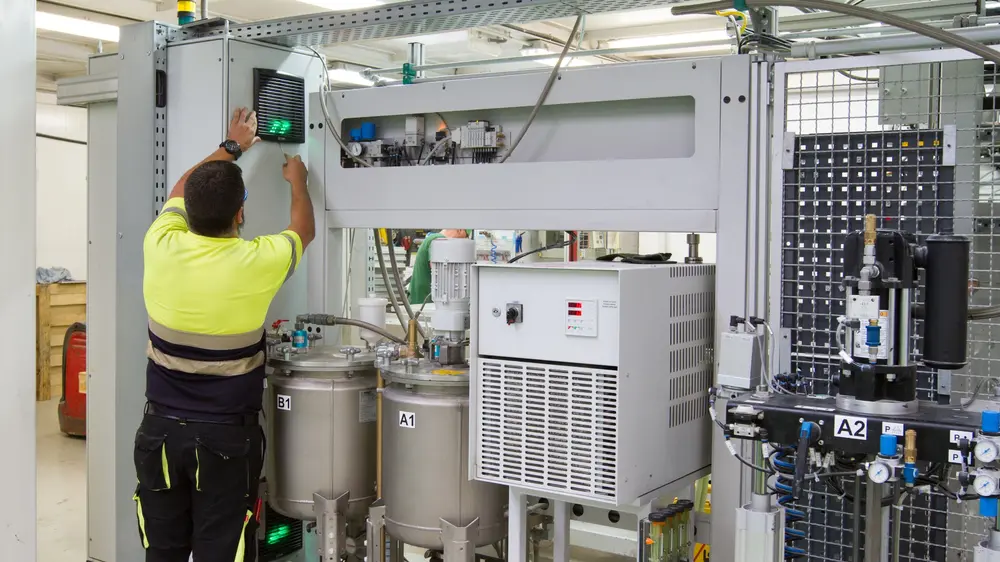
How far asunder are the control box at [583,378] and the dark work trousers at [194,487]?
2.35 ft

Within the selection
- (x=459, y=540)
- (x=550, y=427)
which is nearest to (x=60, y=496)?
(x=459, y=540)

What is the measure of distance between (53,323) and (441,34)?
398cm

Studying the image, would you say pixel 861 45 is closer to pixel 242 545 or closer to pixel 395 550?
pixel 395 550

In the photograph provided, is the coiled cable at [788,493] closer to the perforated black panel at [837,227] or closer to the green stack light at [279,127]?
the perforated black panel at [837,227]

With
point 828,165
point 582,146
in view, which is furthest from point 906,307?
point 582,146

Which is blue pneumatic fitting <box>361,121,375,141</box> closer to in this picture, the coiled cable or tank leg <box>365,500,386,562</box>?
tank leg <box>365,500,386,562</box>

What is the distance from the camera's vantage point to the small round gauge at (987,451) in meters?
1.49

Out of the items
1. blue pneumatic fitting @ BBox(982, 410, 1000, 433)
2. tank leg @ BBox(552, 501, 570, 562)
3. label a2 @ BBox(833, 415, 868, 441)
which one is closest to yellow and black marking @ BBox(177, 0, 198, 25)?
tank leg @ BBox(552, 501, 570, 562)

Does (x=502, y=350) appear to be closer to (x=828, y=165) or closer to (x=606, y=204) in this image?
(x=606, y=204)

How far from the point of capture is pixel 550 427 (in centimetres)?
202

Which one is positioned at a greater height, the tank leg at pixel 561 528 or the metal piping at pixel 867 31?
the metal piping at pixel 867 31

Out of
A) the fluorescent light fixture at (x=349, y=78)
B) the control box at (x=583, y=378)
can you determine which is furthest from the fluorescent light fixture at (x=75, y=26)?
the control box at (x=583, y=378)

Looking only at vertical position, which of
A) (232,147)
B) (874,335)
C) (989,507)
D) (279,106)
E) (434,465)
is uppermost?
(279,106)

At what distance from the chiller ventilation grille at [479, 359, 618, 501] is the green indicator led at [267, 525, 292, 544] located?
1153 mm
